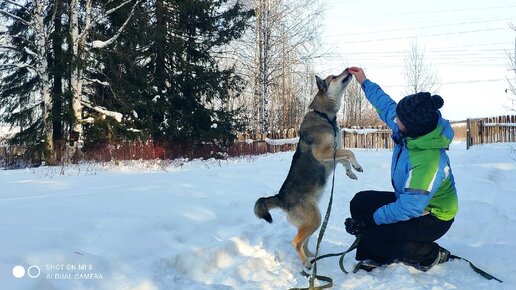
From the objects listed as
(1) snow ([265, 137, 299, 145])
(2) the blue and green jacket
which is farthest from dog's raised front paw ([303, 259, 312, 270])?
(1) snow ([265, 137, 299, 145])

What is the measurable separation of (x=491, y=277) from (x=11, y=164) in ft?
54.3

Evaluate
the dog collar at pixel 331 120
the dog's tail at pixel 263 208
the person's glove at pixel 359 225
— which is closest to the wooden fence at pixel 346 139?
the dog collar at pixel 331 120

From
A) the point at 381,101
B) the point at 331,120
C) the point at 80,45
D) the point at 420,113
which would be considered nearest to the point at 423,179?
the point at 420,113

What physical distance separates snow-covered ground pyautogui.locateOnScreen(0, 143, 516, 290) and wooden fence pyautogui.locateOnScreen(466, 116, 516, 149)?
17.8 meters

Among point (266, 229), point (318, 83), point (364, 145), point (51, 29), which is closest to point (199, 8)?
point (51, 29)

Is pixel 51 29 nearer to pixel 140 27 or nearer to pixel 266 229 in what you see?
pixel 140 27

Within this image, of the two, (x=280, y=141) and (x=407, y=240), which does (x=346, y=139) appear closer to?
(x=280, y=141)

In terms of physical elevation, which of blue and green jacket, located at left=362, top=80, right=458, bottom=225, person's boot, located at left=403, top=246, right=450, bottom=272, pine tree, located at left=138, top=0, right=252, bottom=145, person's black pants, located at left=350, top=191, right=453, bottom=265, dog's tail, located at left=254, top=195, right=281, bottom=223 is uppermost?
pine tree, located at left=138, top=0, right=252, bottom=145

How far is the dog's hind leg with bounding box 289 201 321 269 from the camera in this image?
3.99 m

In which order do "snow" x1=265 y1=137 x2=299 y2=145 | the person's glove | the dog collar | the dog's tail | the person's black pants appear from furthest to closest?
"snow" x1=265 y1=137 x2=299 y2=145
the dog collar
the dog's tail
the person's glove
the person's black pants

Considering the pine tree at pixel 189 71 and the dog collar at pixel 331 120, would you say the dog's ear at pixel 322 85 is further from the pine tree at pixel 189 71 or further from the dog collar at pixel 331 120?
the pine tree at pixel 189 71

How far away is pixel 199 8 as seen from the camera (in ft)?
61.4

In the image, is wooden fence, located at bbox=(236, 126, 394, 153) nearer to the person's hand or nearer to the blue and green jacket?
the person's hand

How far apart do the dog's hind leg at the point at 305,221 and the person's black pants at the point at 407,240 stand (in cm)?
60
